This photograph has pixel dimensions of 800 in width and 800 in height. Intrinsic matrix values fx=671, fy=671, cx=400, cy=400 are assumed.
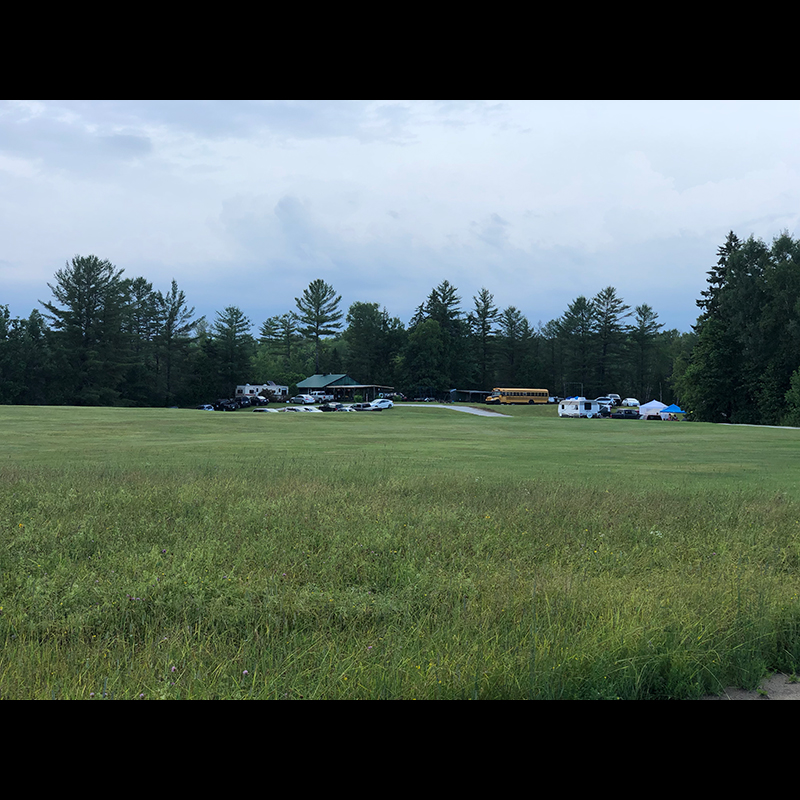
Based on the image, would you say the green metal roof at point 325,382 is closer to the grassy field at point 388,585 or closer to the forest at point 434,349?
the forest at point 434,349

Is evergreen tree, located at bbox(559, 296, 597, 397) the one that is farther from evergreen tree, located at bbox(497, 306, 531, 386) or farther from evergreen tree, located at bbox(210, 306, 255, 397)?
evergreen tree, located at bbox(210, 306, 255, 397)

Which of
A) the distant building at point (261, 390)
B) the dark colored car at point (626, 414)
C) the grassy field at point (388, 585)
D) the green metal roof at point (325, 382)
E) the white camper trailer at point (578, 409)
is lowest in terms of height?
the dark colored car at point (626, 414)

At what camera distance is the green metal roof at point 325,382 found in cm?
8075

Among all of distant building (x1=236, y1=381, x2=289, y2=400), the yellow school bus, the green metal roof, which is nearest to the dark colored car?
the yellow school bus

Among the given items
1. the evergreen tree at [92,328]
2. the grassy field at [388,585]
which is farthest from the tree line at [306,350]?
the grassy field at [388,585]

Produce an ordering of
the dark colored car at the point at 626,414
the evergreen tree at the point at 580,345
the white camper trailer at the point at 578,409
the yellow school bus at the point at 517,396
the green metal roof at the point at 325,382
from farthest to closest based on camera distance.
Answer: the evergreen tree at the point at 580,345, the green metal roof at the point at 325,382, the yellow school bus at the point at 517,396, the dark colored car at the point at 626,414, the white camper trailer at the point at 578,409

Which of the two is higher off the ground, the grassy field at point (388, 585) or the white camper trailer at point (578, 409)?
the grassy field at point (388, 585)

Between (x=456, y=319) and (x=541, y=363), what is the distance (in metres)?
13.3

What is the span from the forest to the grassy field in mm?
48227

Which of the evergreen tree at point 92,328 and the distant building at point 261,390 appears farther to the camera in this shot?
the distant building at point 261,390

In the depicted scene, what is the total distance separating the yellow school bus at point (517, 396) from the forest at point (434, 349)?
13779mm

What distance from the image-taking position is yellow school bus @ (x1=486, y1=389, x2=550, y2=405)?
7306cm
